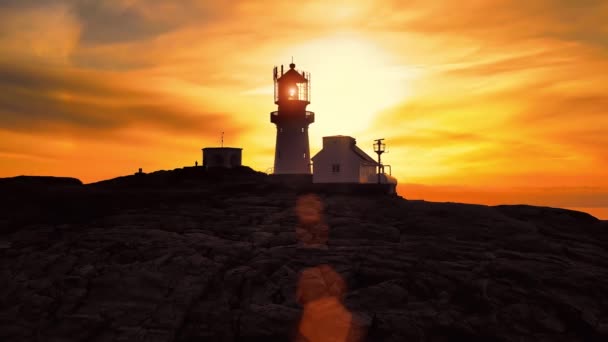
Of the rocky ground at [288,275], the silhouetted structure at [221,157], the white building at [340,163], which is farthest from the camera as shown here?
the silhouetted structure at [221,157]

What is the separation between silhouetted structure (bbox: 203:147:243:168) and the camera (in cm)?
7106

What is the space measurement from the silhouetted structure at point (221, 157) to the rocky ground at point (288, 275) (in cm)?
3415

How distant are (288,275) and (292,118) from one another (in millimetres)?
36318

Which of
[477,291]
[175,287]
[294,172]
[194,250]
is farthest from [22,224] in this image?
[294,172]

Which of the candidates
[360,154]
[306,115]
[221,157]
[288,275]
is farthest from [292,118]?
[288,275]

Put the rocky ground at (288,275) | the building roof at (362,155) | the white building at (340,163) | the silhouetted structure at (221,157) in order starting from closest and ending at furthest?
the rocky ground at (288,275) < the white building at (340,163) < the building roof at (362,155) < the silhouetted structure at (221,157)

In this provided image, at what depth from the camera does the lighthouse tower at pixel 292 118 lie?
59438 millimetres

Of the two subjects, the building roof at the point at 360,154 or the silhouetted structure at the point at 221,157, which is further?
the silhouetted structure at the point at 221,157

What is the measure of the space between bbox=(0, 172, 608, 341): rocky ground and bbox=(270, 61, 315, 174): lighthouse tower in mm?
23180

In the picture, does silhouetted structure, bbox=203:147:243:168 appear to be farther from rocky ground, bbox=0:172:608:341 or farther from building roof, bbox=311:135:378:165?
rocky ground, bbox=0:172:608:341

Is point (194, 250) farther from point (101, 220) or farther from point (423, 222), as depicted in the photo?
point (423, 222)

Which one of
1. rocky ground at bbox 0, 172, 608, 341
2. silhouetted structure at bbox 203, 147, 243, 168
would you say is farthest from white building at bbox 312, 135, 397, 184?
rocky ground at bbox 0, 172, 608, 341

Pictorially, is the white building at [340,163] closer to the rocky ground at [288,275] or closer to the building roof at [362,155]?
the building roof at [362,155]

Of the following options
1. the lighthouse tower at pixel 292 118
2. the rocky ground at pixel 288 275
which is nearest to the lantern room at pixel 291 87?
the lighthouse tower at pixel 292 118
